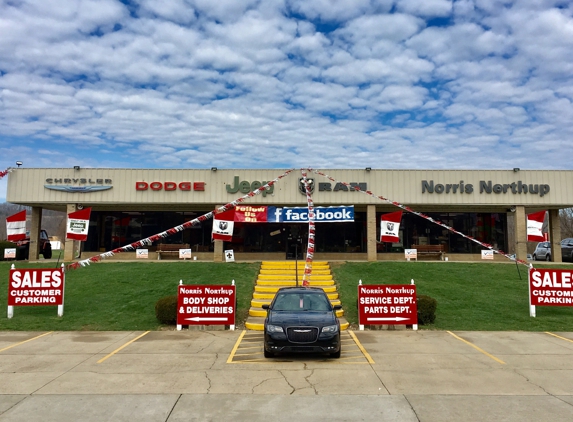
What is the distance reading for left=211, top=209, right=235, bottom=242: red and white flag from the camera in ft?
65.6

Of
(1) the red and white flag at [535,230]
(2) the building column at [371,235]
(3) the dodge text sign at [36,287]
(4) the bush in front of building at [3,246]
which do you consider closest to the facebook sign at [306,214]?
(2) the building column at [371,235]

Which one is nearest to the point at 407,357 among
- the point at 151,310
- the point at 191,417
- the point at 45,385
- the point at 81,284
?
the point at 191,417

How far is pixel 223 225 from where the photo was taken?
20.1 m

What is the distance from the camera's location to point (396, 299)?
13555mm

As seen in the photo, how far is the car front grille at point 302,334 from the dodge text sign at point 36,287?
921 cm

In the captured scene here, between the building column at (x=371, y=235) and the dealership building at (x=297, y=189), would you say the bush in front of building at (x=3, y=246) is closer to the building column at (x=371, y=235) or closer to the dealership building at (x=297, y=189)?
the dealership building at (x=297, y=189)

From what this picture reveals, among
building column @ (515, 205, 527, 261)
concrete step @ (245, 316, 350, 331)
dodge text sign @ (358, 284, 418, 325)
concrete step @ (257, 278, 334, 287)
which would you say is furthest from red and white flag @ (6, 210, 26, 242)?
building column @ (515, 205, 527, 261)

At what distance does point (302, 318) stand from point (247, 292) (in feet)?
26.3

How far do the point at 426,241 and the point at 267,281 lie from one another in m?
13.5

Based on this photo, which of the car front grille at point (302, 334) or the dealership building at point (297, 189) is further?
the dealership building at point (297, 189)

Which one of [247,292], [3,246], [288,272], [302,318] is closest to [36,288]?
[247,292]

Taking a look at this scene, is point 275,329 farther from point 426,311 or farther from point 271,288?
point 271,288

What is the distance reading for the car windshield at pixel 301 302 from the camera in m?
10.8

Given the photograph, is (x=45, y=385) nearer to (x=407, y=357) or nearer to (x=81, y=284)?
(x=407, y=357)
